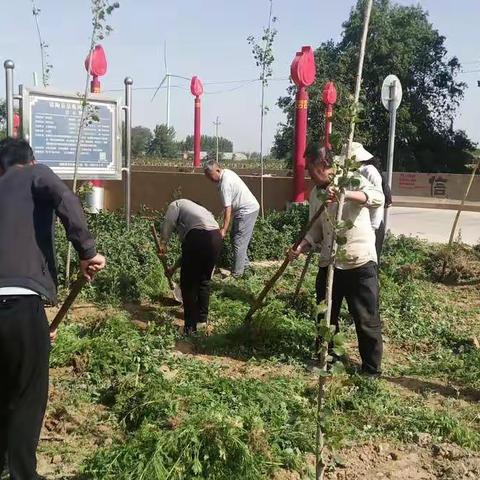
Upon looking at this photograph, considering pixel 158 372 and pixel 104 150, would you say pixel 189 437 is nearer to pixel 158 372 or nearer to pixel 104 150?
pixel 158 372

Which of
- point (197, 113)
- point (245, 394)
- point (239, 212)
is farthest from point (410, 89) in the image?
point (245, 394)

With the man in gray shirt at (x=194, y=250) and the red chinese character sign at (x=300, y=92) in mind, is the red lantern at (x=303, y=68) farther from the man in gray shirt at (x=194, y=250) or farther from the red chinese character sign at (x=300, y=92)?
the man in gray shirt at (x=194, y=250)

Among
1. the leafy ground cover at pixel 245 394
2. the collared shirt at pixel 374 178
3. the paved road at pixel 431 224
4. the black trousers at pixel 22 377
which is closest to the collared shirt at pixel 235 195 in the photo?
the leafy ground cover at pixel 245 394

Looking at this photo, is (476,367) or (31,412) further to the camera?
(476,367)

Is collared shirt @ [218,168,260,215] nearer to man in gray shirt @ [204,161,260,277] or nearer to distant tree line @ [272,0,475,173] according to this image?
man in gray shirt @ [204,161,260,277]

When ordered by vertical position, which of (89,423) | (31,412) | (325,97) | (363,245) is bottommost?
(89,423)

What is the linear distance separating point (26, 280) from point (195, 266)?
9.18 feet

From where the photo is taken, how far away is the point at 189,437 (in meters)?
2.97

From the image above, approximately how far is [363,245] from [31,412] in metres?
2.41

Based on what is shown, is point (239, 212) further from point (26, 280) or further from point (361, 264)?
point (26, 280)

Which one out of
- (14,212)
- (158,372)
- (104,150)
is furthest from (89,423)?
(104,150)

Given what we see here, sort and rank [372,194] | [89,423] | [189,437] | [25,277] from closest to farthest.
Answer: [25,277] < [189,437] < [89,423] < [372,194]

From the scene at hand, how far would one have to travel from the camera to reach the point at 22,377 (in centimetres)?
273

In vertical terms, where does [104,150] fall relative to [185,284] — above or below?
above
